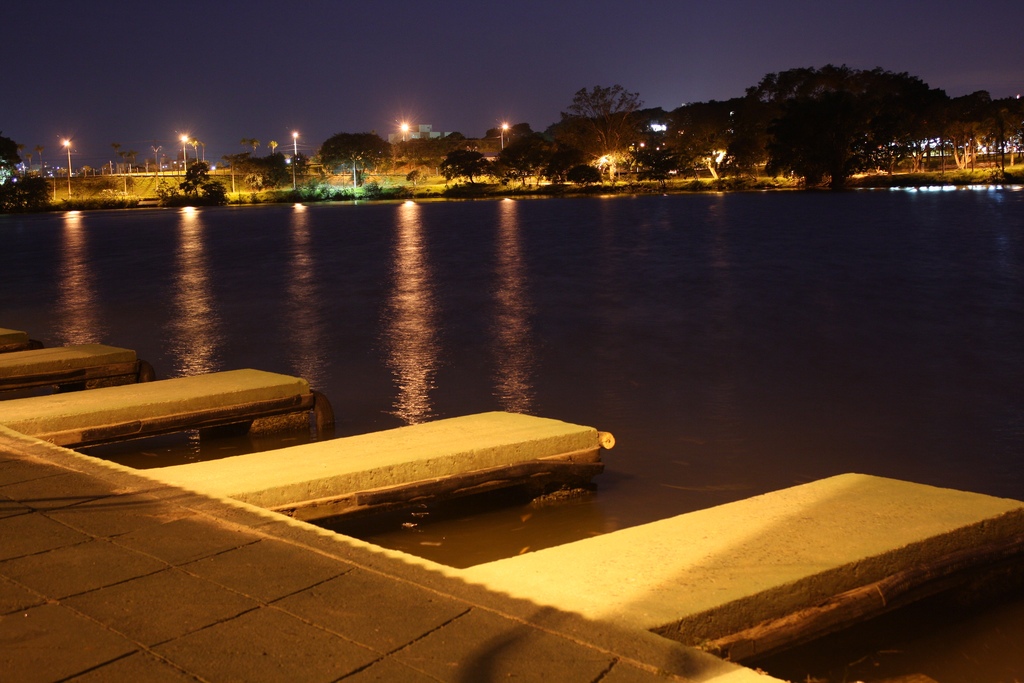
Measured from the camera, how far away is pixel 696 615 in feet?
13.3

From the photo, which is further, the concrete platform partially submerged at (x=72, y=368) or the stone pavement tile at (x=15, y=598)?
the concrete platform partially submerged at (x=72, y=368)

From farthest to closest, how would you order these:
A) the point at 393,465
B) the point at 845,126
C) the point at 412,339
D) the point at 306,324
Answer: the point at 845,126 < the point at 306,324 < the point at 412,339 < the point at 393,465

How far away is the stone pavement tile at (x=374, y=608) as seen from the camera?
3.66 meters

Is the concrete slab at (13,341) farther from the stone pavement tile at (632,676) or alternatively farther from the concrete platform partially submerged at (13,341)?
the stone pavement tile at (632,676)

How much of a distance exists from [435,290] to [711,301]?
28.7 feet

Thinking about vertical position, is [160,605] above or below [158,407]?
above

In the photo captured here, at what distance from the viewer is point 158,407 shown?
8797 millimetres

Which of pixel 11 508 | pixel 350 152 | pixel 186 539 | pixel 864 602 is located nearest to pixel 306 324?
pixel 11 508

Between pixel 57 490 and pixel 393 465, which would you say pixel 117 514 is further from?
pixel 393 465

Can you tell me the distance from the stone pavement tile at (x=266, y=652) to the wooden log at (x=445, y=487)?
240 cm

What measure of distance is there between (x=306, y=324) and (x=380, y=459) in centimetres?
1532

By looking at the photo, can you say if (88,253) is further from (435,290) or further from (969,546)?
(969,546)

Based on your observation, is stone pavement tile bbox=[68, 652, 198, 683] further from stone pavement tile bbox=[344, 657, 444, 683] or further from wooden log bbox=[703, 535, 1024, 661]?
wooden log bbox=[703, 535, 1024, 661]

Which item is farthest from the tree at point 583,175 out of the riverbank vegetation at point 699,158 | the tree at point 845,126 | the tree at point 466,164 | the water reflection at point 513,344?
the water reflection at point 513,344
